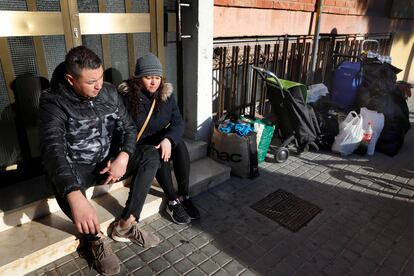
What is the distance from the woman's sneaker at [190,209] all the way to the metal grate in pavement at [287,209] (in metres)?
0.65

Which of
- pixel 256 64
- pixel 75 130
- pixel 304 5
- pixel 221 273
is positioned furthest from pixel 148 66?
pixel 304 5

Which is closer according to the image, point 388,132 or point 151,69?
point 151,69

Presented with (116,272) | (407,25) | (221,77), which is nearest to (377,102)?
(221,77)

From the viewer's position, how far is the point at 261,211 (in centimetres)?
329

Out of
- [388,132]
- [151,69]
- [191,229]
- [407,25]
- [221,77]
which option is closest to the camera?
[151,69]

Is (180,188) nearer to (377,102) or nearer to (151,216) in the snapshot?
(151,216)

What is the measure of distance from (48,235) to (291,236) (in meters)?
2.19

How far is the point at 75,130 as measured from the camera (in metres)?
2.43

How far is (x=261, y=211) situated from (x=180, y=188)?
914 mm

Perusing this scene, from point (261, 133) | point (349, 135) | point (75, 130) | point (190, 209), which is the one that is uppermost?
point (75, 130)

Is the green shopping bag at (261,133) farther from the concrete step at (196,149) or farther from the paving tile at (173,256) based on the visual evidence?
the paving tile at (173,256)

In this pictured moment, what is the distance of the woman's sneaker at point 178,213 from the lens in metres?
A: 3.03

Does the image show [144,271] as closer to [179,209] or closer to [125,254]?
[125,254]

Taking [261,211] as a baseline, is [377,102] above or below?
above
